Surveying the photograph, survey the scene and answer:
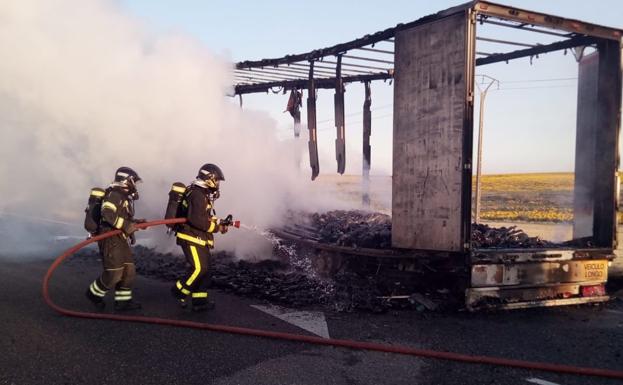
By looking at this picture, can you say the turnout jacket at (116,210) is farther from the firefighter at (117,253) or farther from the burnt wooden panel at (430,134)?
the burnt wooden panel at (430,134)

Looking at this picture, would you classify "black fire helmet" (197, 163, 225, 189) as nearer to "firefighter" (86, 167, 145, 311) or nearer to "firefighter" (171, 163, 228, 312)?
"firefighter" (171, 163, 228, 312)

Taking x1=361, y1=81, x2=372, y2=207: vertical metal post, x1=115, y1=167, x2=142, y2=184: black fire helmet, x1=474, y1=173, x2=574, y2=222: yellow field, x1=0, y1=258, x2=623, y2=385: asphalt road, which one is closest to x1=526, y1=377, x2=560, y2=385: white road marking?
x1=0, y1=258, x2=623, y2=385: asphalt road

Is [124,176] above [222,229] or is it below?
above

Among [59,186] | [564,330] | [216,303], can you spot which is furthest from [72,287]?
[564,330]

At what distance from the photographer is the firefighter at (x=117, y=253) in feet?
18.7

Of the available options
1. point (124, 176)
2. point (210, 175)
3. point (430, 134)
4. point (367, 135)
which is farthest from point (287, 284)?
point (367, 135)

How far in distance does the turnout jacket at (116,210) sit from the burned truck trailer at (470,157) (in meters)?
3.24

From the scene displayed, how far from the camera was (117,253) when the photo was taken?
5.81 metres

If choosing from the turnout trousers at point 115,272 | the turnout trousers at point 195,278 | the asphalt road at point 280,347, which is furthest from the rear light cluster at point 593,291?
the turnout trousers at point 115,272

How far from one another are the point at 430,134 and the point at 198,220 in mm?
2870

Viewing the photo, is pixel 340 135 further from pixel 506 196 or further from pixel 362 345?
pixel 506 196

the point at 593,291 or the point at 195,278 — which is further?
the point at 593,291

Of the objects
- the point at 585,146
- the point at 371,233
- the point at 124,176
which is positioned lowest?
the point at 371,233

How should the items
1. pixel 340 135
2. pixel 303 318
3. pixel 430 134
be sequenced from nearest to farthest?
pixel 303 318, pixel 430 134, pixel 340 135
